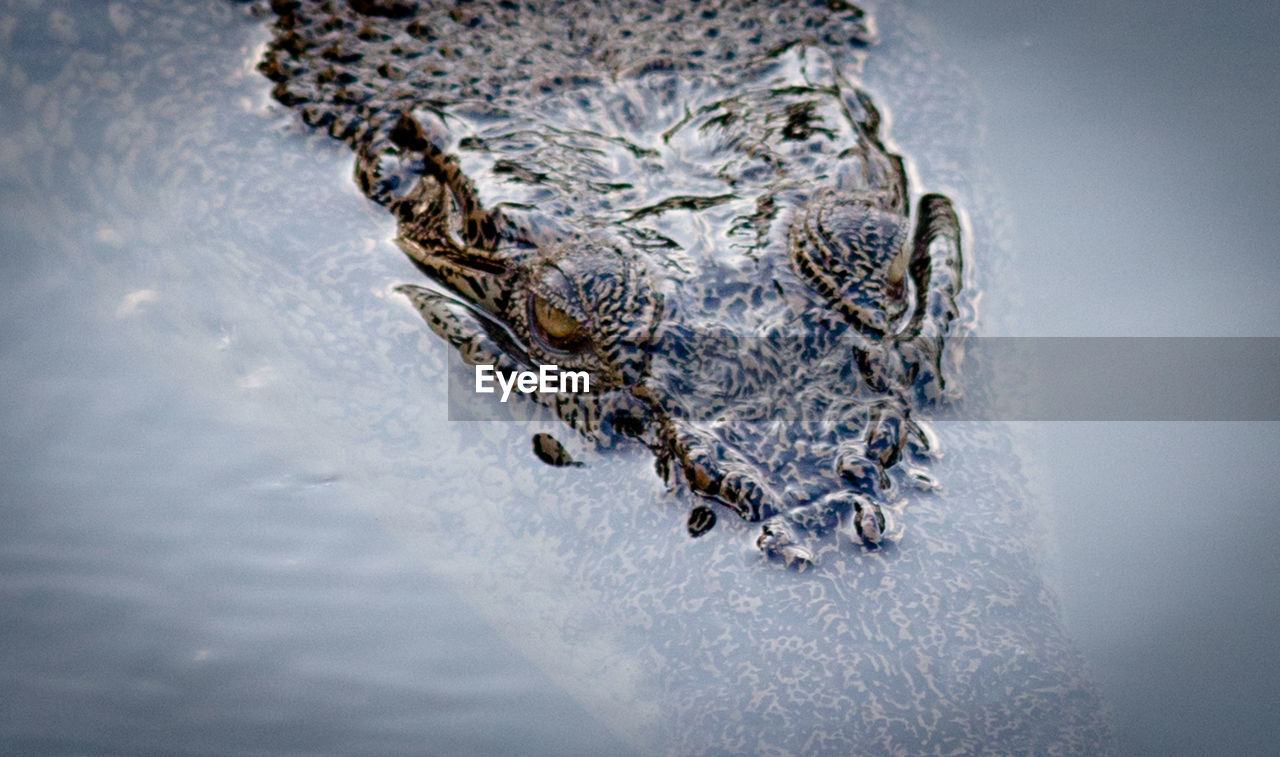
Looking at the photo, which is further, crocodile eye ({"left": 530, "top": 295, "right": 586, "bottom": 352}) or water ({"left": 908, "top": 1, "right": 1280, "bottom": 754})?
crocodile eye ({"left": 530, "top": 295, "right": 586, "bottom": 352})

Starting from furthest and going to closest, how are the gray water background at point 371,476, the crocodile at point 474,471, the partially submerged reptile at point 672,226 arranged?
the partially submerged reptile at point 672,226
the gray water background at point 371,476
the crocodile at point 474,471

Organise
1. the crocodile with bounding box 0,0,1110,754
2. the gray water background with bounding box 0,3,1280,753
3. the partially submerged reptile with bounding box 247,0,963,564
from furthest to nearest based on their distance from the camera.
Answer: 1. the partially submerged reptile with bounding box 247,0,963,564
2. the gray water background with bounding box 0,3,1280,753
3. the crocodile with bounding box 0,0,1110,754

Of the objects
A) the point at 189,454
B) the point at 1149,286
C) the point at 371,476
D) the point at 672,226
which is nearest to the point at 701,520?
the point at 672,226

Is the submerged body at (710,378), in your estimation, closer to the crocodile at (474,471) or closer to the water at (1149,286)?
the crocodile at (474,471)

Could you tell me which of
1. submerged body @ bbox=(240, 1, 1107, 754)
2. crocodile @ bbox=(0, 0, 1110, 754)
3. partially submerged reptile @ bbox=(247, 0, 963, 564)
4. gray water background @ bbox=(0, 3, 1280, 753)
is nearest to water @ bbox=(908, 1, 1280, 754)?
gray water background @ bbox=(0, 3, 1280, 753)

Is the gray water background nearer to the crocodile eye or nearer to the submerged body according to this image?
the submerged body

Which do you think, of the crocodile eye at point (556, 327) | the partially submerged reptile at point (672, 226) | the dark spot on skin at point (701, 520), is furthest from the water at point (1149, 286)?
the crocodile eye at point (556, 327)
